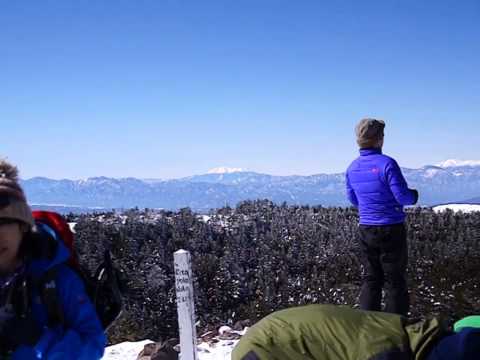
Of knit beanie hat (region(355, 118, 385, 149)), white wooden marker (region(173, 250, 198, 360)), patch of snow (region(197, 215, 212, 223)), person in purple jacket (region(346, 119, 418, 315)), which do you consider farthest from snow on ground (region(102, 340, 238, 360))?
patch of snow (region(197, 215, 212, 223))

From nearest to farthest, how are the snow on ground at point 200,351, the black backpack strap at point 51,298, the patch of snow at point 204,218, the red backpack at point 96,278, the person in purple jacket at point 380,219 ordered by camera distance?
the black backpack strap at point 51,298 → the red backpack at point 96,278 → the person in purple jacket at point 380,219 → the snow on ground at point 200,351 → the patch of snow at point 204,218

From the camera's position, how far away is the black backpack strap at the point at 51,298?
2195 millimetres

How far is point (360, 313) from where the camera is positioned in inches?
93.1

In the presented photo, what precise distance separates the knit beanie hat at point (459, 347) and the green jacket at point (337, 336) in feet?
0.19

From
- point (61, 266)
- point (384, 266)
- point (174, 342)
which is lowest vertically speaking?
point (174, 342)

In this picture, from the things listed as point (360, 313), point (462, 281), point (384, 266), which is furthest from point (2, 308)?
point (462, 281)

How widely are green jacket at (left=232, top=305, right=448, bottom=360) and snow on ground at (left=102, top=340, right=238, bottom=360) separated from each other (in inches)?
140

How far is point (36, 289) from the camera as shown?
2209 mm

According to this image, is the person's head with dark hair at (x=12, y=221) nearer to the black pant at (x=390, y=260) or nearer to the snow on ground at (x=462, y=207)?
the black pant at (x=390, y=260)

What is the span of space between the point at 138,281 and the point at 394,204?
375cm

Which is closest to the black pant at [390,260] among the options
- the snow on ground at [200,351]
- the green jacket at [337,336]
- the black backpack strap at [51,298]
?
the snow on ground at [200,351]

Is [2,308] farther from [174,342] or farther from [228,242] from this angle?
[228,242]

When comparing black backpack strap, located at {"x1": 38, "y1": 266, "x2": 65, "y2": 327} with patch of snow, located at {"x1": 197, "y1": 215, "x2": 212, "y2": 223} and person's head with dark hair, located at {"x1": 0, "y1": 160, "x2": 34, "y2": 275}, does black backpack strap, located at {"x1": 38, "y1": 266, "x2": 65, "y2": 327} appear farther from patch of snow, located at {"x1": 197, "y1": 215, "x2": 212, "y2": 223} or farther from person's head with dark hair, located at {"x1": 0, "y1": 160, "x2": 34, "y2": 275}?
patch of snow, located at {"x1": 197, "y1": 215, "x2": 212, "y2": 223}

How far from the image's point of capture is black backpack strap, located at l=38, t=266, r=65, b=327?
7.20ft
